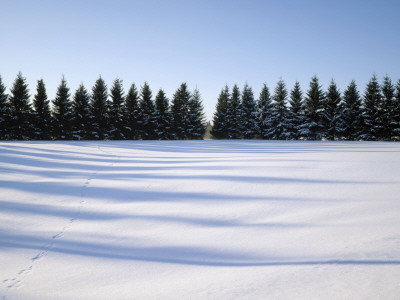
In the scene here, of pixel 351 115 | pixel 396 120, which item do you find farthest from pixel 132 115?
pixel 396 120

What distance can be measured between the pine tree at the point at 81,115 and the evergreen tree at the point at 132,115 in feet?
14.4

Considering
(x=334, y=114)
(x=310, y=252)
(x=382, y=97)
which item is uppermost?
(x=382, y=97)

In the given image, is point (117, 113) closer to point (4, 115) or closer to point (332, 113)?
point (4, 115)

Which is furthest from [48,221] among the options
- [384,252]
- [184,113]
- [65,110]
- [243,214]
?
[184,113]

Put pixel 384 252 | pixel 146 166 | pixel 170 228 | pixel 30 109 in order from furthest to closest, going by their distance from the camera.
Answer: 1. pixel 30 109
2. pixel 146 166
3. pixel 170 228
4. pixel 384 252

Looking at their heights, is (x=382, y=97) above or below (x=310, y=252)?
above

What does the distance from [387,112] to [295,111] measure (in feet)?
32.8

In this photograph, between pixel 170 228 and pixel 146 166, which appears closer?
pixel 170 228

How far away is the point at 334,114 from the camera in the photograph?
2669cm

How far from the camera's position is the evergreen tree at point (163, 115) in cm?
2923

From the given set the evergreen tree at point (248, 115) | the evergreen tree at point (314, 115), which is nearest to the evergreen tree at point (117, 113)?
the evergreen tree at point (248, 115)

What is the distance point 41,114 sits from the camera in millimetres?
25203

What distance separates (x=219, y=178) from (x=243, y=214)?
1.75 meters

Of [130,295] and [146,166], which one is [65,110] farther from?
[130,295]
